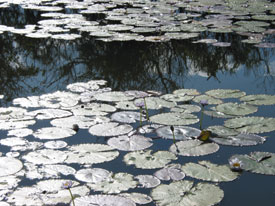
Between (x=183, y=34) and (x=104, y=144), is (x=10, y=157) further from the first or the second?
(x=183, y=34)

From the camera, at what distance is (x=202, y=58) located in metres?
3.88

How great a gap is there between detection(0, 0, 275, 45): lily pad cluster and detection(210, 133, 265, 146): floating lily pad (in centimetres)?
201

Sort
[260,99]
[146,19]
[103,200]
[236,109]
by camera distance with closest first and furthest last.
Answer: [103,200]
[236,109]
[260,99]
[146,19]

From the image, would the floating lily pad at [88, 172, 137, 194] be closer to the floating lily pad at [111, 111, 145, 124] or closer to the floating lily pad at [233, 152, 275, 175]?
the floating lily pad at [233, 152, 275, 175]

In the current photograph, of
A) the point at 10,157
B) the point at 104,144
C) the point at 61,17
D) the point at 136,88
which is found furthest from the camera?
the point at 61,17

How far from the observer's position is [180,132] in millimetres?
2416

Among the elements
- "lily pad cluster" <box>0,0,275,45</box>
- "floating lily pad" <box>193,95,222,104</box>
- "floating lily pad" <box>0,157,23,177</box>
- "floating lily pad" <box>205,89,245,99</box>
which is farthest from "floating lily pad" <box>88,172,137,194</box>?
"lily pad cluster" <box>0,0,275,45</box>

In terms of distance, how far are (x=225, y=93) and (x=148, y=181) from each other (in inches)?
49.5

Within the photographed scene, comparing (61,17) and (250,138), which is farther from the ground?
(61,17)

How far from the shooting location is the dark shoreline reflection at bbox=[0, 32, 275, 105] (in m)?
3.29

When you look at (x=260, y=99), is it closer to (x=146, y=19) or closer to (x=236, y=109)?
(x=236, y=109)

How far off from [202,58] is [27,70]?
1.48 metres

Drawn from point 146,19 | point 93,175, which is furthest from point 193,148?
point 146,19

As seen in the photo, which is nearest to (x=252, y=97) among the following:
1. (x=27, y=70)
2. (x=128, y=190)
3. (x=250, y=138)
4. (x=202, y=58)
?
(x=250, y=138)
